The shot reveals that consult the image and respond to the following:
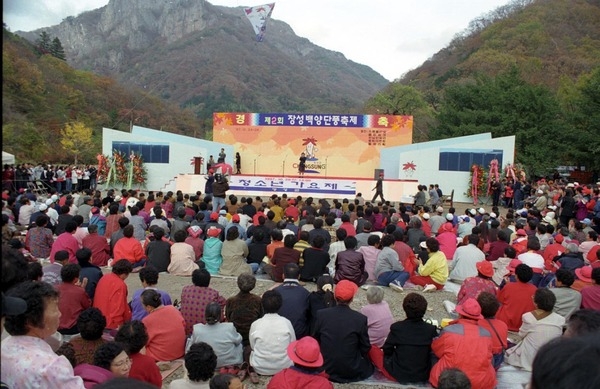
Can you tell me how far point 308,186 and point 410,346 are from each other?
15.7 meters

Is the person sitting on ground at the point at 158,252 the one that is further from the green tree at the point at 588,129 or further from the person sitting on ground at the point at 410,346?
the green tree at the point at 588,129

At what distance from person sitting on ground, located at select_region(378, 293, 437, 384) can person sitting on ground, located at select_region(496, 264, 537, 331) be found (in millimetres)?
1742

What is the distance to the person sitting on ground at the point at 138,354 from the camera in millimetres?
3141

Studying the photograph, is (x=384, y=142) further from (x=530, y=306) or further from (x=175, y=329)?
(x=175, y=329)

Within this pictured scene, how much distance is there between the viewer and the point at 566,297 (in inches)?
206

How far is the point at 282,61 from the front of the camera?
96625 mm

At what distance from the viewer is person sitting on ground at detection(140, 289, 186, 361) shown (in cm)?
429

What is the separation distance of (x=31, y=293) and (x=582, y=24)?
69.5 metres

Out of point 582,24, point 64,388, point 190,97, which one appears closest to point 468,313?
point 64,388

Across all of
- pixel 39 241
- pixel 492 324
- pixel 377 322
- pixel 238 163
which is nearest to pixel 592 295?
pixel 492 324

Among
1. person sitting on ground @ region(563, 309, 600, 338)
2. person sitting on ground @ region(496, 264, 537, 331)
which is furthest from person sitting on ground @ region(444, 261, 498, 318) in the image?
person sitting on ground @ region(563, 309, 600, 338)

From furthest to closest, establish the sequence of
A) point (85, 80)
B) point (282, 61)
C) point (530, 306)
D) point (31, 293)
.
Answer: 1. point (282, 61)
2. point (85, 80)
3. point (530, 306)
4. point (31, 293)

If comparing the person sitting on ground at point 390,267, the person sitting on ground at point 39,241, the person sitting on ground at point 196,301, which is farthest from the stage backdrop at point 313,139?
the person sitting on ground at point 196,301

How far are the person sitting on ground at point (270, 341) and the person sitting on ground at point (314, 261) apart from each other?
106 inches
